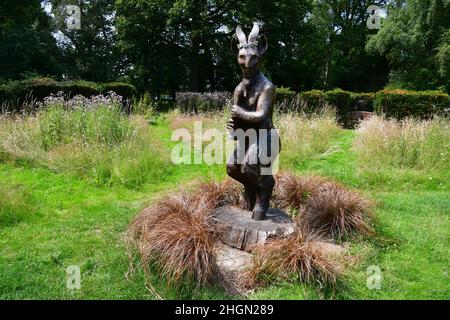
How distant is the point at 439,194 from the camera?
6352mm

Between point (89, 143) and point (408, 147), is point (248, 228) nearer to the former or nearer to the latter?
point (89, 143)

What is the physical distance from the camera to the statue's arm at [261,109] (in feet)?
13.4

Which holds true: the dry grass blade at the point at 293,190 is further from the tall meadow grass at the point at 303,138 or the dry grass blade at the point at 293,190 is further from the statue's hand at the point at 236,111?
the tall meadow grass at the point at 303,138

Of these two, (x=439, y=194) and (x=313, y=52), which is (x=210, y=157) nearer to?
(x=439, y=194)

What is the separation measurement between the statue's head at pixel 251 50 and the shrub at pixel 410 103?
11.3 metres

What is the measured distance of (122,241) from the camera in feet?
14.2

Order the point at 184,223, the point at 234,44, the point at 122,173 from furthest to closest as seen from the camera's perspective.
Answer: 1. the point at 122,173
2. the point at 234,44
3. the point at 184,223

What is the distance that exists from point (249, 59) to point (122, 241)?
2.31 meters

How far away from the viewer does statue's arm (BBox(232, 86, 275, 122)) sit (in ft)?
13.4

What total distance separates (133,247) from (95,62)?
2818 cm

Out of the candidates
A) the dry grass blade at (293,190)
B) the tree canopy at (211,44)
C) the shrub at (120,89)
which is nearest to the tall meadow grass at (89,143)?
the dry grass blade at (293,190)

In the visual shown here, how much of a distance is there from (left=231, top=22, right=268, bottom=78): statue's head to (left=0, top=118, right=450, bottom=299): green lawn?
214 cm

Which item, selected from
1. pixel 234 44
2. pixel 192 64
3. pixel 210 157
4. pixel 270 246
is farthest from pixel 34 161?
pixel 192 64

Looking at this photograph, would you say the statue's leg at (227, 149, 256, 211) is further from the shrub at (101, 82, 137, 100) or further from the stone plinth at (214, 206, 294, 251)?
the shrub at (101, 82, 137, 100)
